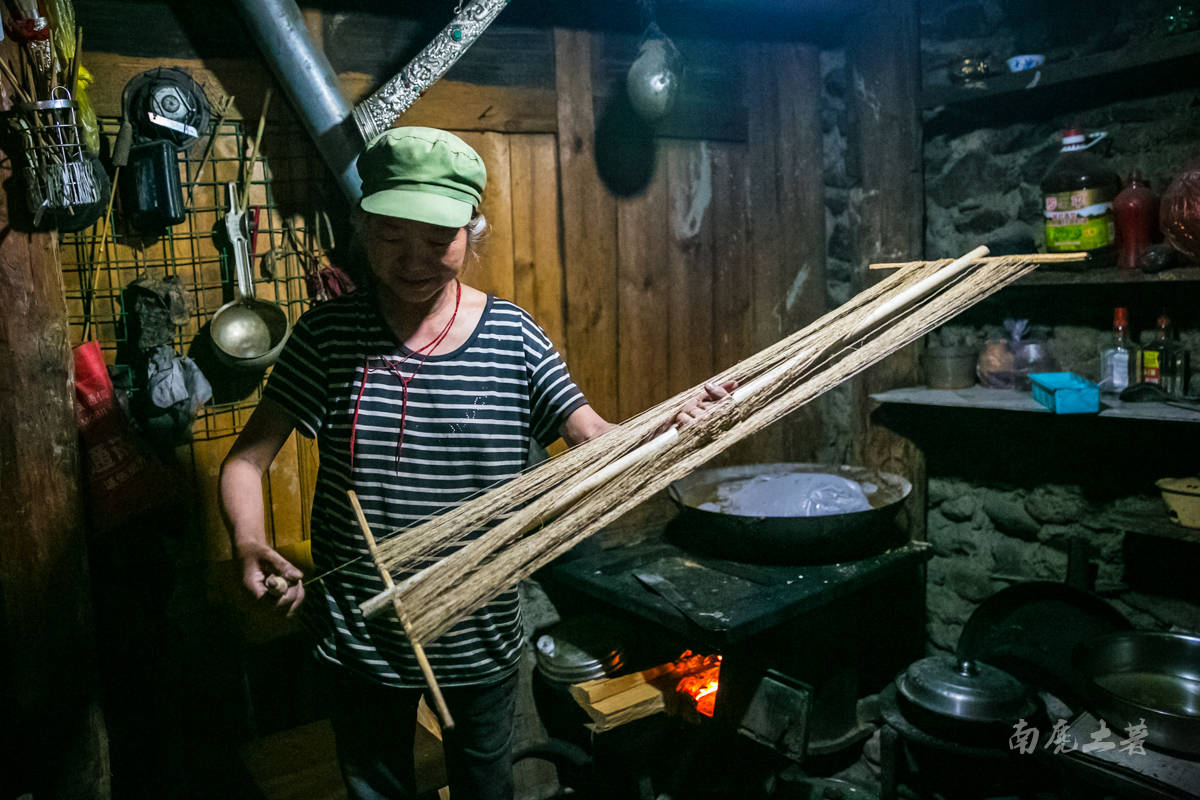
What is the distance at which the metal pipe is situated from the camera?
2428 millimetres

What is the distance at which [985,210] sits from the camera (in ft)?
11.3

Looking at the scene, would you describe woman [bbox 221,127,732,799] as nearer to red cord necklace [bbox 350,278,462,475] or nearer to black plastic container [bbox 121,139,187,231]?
red cord necklace [bbox 350,278,462,475]

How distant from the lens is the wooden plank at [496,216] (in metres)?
2.97

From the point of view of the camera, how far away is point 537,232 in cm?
311

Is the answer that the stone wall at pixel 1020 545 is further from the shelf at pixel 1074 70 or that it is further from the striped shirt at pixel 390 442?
the striped shirt at pixel 390 442

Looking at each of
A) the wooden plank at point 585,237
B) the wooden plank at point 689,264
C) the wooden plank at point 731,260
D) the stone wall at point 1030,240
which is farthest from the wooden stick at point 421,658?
the stone wall at point 1030,240

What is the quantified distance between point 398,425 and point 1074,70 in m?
2.79

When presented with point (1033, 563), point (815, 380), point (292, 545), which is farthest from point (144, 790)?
point (1033, 563)

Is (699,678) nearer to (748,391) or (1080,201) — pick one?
(748,391)

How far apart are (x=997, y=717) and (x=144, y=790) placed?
269cm

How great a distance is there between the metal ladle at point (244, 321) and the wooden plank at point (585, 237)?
1.11 m

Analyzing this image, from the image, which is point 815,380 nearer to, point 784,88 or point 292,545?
point 292,545

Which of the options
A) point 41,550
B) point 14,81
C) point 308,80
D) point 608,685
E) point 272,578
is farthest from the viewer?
point 608,685

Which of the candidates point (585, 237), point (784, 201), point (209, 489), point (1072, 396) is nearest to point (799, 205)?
point (784, 201)
